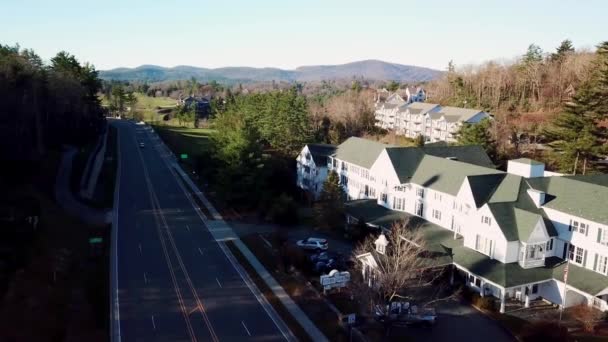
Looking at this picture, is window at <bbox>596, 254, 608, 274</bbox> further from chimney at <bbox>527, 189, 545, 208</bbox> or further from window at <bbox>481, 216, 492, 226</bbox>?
window at <bbox>481, 216, 492, 226</bbox>

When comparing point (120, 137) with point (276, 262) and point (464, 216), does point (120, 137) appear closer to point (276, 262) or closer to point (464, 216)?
point (276, 262)

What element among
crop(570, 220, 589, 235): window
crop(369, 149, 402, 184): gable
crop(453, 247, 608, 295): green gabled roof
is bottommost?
crop(453, 247, 608, 295): green gabled roof

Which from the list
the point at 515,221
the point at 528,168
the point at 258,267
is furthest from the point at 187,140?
the point at 515,221

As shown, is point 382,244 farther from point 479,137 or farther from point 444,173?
point 479,137

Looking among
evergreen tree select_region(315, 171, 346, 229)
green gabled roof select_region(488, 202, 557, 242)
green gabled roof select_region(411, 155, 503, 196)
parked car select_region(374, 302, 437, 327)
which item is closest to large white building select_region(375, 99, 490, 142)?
green gabled roof select_region(411, 155, 503, 196)

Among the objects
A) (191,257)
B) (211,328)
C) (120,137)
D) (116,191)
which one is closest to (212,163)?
(116,191)

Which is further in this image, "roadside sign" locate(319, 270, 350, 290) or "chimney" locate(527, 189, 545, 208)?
"chimney" locate(527, 189, 545, 208)
